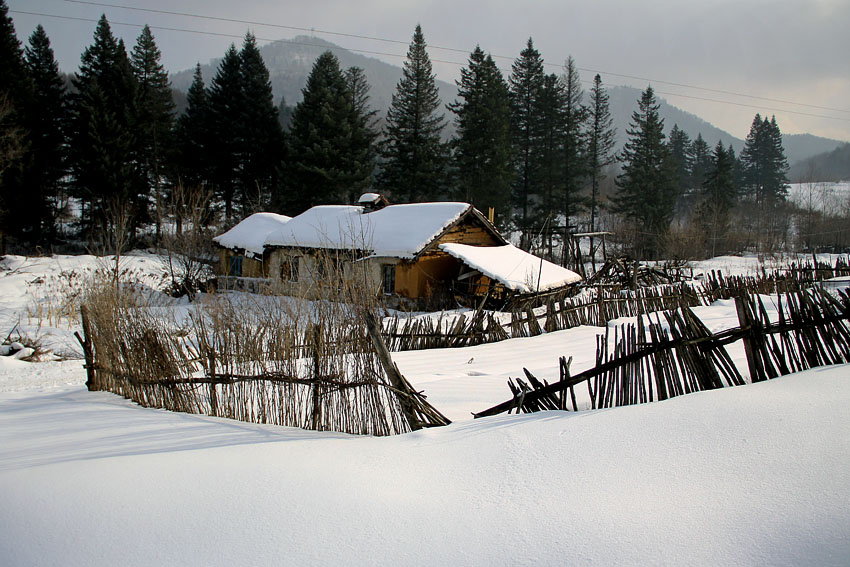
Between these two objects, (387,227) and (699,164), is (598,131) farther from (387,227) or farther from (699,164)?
(387,227)

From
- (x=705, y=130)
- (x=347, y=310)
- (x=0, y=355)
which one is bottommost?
(x=0, y=355)

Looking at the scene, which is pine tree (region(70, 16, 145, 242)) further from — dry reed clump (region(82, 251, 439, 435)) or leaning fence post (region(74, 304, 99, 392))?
dry reed clump (region(82, 251, 439, 435))

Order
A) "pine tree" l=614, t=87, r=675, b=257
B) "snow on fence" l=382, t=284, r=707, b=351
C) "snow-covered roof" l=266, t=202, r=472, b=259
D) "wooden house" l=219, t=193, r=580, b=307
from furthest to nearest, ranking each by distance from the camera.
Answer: "pine tree" l=614, t=87, r=675, b=257, "snow-covered roof" l=266, t=202, r=472, b=259, "wooden house" l=219, t=193, r=580, b=307, "snow on fence" l=382, t=284, r=707, b=351

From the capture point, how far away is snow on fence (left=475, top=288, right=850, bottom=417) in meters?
4.48

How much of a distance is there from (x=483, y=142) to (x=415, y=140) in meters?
4.82

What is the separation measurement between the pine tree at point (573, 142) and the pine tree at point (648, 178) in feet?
13.0

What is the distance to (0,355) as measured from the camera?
462 inches

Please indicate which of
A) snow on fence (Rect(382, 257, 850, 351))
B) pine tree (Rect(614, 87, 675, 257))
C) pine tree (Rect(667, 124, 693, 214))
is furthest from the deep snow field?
pine tree (Rect(667, 124, 693, 214))

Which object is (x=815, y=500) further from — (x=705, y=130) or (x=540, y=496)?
(x=705, y=130)

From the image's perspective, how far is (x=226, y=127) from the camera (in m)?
37.0

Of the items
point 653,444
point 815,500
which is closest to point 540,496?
point 653,444

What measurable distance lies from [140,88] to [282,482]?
4051 cm

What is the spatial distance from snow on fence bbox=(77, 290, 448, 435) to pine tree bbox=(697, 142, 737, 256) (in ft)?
143

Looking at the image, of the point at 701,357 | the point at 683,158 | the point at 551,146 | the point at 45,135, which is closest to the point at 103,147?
the point at 45,135
